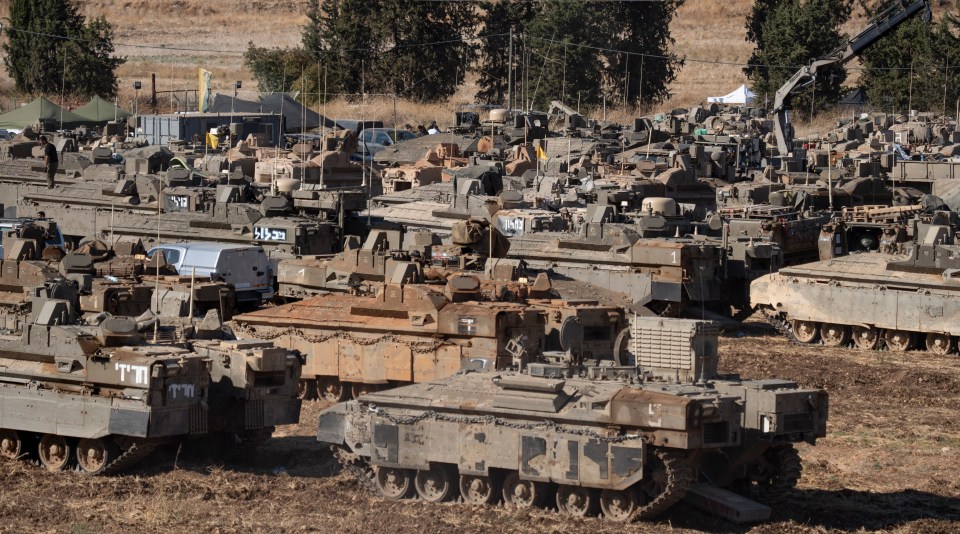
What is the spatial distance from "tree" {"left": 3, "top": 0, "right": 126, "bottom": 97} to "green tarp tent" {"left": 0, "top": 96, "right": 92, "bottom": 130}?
1116cm

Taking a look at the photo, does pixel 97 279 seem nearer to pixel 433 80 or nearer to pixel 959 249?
pixel 959 249

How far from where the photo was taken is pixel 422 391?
20016 millimetres

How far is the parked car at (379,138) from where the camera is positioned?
60.9 metres

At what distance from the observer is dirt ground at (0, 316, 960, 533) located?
18516 millimetres

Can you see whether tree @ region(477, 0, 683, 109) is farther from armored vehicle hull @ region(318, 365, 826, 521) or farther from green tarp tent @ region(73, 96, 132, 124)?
armored vehicle hull @ region(318, 365, 826, 521)

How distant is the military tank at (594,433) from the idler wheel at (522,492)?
15 mm

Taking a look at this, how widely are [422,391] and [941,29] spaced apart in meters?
56.9

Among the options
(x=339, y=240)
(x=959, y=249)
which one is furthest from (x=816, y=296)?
(x=339, y=240)

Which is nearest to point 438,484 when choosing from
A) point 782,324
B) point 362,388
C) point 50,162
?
point 362,388

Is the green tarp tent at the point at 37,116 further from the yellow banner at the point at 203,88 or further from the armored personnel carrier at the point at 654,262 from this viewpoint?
the armored personnel carrier at the point at 654,262

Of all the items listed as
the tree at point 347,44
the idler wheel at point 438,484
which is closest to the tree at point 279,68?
the tree at point 347,44

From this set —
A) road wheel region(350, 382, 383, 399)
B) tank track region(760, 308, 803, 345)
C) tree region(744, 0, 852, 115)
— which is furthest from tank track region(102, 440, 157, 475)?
tree region(744, 0, 852, 115)

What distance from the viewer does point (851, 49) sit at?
5734cm

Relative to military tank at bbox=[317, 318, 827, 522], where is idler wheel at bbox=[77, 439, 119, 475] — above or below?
below
